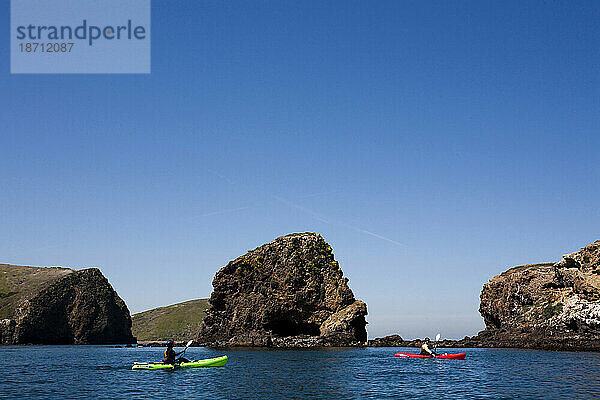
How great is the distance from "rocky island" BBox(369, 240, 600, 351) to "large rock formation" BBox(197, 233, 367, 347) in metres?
16.0

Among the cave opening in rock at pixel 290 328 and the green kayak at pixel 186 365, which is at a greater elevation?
the green kayak at pixel 186 365

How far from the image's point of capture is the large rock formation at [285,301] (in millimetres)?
119750

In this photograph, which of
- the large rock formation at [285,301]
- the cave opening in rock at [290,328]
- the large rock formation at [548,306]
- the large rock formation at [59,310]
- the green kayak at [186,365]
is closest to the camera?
the green kayak at [186,365]

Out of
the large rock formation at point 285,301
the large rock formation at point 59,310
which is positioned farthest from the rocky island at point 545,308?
the large rock formation at point 59,310

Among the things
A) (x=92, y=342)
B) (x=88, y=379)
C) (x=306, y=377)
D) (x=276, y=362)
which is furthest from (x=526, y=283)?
(x=92, y=342)

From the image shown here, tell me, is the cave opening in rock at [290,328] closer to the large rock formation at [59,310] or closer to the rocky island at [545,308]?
the rocky island at [545,308]

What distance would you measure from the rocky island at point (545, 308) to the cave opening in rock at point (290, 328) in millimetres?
16764

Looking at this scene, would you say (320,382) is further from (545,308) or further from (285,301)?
(545,308)

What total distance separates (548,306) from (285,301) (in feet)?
196

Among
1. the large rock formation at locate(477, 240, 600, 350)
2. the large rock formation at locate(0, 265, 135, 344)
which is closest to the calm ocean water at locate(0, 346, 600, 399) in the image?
the large rock formation at locate(477, 240, 600, 350)

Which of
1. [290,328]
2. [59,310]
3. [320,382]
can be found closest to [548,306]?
[290,328]

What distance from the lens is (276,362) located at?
233 feet

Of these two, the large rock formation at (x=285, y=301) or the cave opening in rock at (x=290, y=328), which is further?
the cave opening in rock at (x=290, y=328)

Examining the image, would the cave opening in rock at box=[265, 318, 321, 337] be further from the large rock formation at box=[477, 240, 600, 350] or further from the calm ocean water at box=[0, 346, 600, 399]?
the calm ocean water at box=[0, 346, 600, 399]
